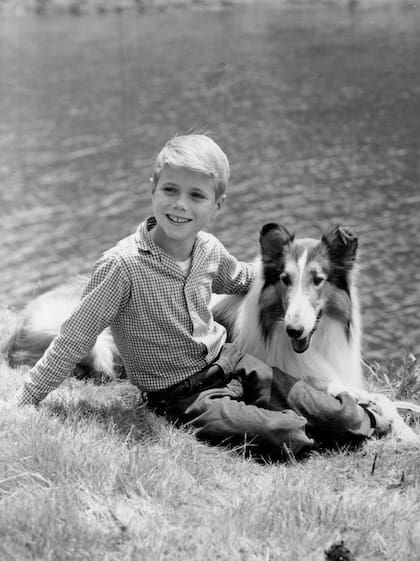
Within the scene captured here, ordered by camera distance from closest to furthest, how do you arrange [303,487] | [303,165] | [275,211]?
[303,487], [275,211], [303,165]

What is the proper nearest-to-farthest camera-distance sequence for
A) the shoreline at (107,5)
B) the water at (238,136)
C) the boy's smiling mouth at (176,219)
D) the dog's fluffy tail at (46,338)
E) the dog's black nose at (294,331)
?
the boy's smiling mouth at (176,219) → the dog's black nose at (294,331) → the dog's fluffy tail at (46,338) → the water at (238,136) → the shoreline at (107,5)

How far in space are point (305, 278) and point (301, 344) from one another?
387 millimetres

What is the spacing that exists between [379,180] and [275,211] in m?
2.43

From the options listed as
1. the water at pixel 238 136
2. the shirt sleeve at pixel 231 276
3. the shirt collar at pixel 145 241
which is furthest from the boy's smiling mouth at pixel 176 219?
the water at pixel 238 136

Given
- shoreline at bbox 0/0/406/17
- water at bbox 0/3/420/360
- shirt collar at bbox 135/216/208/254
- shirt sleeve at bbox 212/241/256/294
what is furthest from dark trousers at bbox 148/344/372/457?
shoreline at bbox 0/0/406/17

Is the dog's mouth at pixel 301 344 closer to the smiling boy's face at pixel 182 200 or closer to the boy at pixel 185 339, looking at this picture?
the boy at pixel 185 339

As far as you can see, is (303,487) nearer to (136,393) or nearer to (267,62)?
(136,393)

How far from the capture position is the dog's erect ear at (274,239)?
4719mm

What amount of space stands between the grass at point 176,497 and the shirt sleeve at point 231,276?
102cm

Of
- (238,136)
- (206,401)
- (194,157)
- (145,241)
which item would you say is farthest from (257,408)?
(238,136)

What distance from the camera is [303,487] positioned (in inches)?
144

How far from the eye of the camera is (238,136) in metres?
17.6

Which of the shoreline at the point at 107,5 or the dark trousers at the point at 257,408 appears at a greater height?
the shoreline at the point at 107,5

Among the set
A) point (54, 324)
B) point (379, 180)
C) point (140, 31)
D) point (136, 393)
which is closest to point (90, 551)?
point (136, 393)
